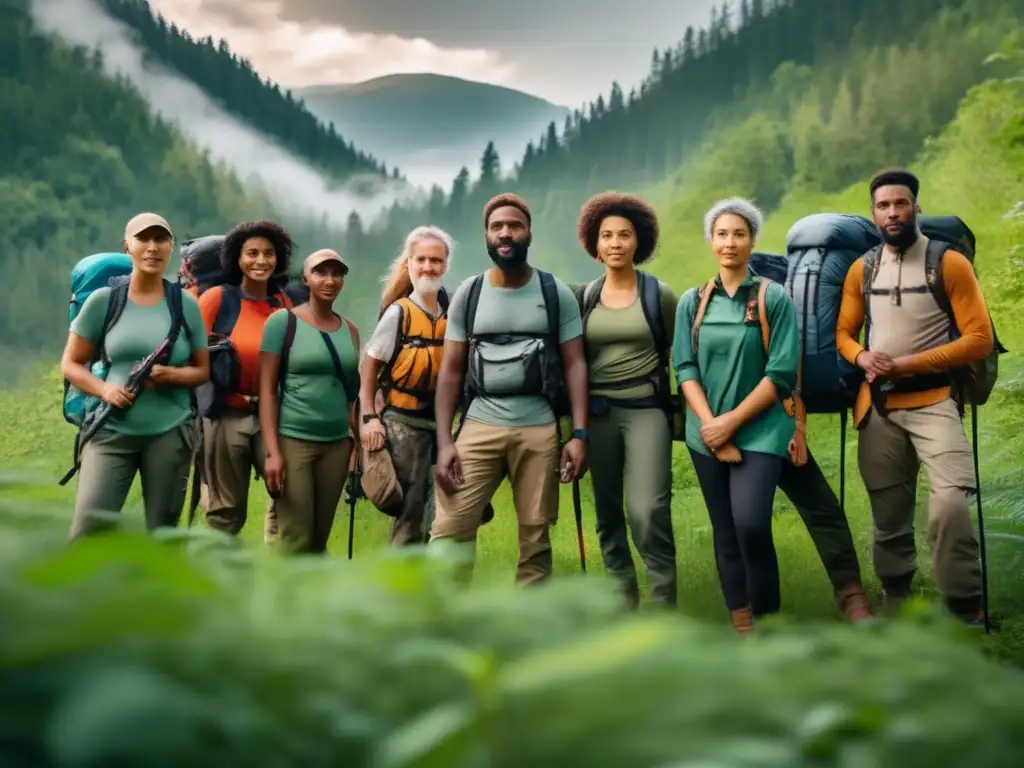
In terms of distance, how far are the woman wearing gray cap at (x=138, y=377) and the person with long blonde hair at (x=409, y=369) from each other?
908 mm

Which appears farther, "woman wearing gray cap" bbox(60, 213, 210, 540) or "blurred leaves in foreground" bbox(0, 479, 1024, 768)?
"woman wearing gray cap" bbox(60, 213, 210, 540)

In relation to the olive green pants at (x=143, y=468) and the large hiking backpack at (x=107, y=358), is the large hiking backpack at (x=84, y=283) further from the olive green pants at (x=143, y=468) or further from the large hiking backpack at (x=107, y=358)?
the olive green pants at (x=143, y=468)

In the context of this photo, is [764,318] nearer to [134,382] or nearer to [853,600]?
[853,600]

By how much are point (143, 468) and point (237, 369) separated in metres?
0.84

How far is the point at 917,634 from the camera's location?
870 millimetres

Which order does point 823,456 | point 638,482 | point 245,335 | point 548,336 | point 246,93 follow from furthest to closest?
1. point 246,93
2. point 823,456
3. point 245,335
4. point 638,482
5. point 548,336

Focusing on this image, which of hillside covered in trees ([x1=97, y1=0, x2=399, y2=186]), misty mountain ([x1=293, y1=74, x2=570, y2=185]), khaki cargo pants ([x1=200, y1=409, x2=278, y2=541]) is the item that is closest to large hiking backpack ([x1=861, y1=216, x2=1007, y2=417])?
khaki cargo pants ([x1=200, y1=409, x2=278, y2=541])

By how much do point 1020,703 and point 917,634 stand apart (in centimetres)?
14

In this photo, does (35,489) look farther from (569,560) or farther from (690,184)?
(690,184)

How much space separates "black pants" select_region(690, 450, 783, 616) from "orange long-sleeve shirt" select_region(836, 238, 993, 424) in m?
0.78

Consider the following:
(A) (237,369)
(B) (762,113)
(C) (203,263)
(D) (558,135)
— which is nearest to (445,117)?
(D) (558,135)

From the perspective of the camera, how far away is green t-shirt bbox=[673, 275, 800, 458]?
4668 millimetres

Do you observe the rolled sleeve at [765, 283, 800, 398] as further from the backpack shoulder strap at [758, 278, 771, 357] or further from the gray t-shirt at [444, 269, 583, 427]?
the gray t-shirt at [444, 269, 583, 427]

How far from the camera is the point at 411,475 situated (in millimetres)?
5520
